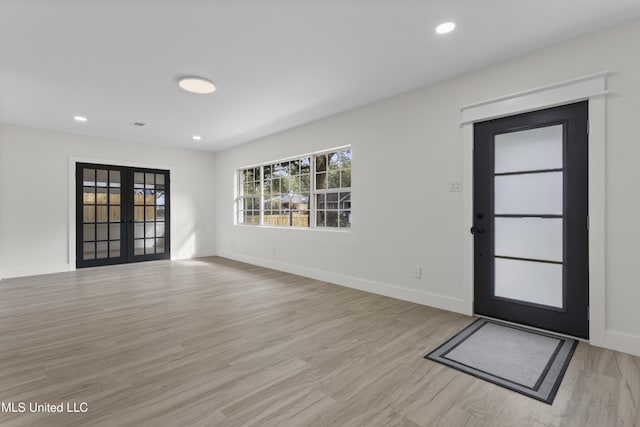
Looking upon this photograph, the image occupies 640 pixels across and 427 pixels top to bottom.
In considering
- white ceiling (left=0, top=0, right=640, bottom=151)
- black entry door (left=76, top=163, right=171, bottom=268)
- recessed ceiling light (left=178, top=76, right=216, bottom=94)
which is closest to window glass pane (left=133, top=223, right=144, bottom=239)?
black entry door (left=76, top=163, right=171, bottom=268)

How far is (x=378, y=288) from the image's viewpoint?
3969 mm

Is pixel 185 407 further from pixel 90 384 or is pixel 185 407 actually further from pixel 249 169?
pixel 249 169

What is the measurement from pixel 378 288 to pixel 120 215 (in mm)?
5512

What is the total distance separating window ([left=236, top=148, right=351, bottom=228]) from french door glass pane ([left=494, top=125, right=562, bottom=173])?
2061 mm

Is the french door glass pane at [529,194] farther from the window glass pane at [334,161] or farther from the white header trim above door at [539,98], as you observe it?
the window glass pane at [334,161]

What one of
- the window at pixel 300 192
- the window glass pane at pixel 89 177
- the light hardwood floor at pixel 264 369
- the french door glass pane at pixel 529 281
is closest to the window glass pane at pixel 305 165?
the window at pixel 300 192

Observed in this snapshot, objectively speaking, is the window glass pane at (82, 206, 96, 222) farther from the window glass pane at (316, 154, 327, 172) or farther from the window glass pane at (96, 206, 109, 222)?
the window glass pane at (316, 154, 327, 172)

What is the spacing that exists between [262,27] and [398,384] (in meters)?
2.84

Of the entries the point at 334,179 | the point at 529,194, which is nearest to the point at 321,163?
the point at 334,179

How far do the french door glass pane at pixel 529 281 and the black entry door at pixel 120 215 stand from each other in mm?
6566

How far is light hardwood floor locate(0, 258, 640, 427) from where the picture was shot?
1615 millimetres

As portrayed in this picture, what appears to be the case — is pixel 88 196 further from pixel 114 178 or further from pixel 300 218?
pixel 300 218

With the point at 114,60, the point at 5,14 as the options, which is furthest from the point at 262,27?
the point at 5,14

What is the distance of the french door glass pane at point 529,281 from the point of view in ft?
8.79
